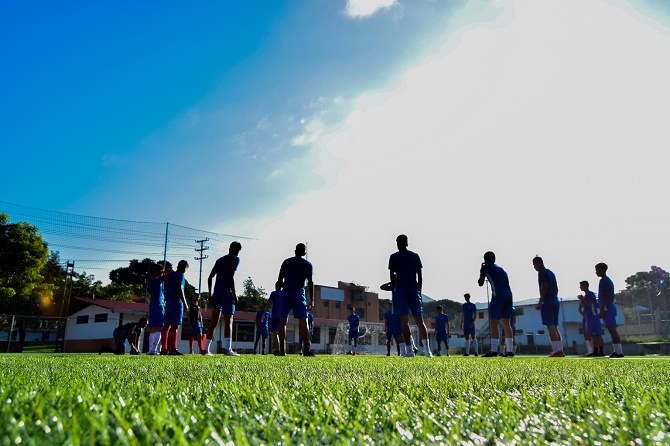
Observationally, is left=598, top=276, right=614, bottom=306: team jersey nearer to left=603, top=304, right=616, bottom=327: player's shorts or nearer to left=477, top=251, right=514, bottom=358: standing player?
left=603, top=304, right=616, bottom=327: player's shorts

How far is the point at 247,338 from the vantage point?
4228 cm

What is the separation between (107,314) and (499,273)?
31.9m

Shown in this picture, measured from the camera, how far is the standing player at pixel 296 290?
8555 millimetres

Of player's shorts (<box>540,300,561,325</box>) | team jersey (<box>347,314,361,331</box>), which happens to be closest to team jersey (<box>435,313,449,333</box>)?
team jersey (<box>347,314,361,331</box>)

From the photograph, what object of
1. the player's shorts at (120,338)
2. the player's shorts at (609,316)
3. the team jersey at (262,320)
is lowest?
the player's shorts at (120,338)

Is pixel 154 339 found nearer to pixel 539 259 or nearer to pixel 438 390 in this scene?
pixel 539 259

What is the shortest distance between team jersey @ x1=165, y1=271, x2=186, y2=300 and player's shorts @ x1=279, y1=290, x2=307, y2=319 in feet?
8.85

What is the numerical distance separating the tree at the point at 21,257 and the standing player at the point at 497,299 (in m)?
34.4

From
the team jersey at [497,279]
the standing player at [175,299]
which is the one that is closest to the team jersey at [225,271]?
the standing player at [175,299]

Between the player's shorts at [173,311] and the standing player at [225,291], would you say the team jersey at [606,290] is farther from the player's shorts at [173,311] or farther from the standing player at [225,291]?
the player's shorts at [173,311]

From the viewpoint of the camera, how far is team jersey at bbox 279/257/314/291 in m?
8.66

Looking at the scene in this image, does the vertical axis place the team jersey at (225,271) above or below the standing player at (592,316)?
above

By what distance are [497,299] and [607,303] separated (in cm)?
320

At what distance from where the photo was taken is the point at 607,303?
10.7m
